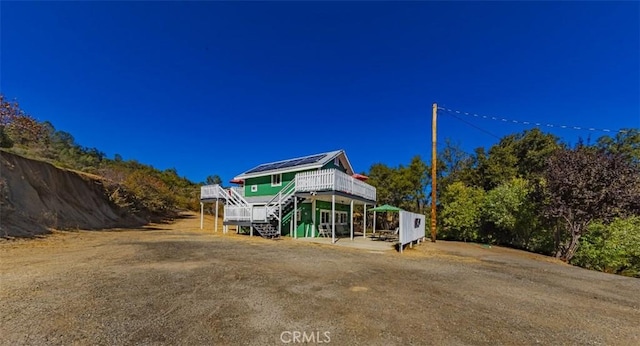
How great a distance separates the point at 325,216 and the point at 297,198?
3.40m

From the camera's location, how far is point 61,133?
45.8m

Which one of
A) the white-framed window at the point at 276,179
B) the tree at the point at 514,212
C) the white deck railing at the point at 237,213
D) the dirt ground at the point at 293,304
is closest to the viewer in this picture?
the dirt ground at the point at 293,304

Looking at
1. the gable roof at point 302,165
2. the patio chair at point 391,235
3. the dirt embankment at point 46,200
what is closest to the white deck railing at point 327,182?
the gable roof at point 302,165

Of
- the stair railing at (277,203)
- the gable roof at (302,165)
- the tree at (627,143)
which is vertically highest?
the tree at (627,143)

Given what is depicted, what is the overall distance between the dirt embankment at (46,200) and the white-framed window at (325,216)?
14186 mm

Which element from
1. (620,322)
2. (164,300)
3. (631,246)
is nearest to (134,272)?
(164,300)

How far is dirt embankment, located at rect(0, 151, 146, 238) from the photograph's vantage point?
1309cm

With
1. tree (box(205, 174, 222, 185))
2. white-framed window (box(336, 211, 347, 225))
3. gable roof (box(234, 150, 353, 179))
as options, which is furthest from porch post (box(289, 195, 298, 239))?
tree (box(205, 174, 222, 185))

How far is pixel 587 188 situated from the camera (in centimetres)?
1259

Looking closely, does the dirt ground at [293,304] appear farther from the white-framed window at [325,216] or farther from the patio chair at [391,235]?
the white-framed window at [325,216]

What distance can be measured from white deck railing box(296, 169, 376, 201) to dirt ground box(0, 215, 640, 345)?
7325 mm

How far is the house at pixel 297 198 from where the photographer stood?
15.9m

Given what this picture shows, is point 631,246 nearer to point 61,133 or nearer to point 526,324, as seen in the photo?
point 526,324

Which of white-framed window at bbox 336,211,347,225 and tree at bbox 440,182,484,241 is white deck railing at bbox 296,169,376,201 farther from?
tree at bbox 440,182,484,241
